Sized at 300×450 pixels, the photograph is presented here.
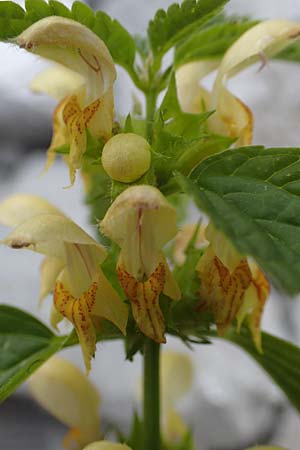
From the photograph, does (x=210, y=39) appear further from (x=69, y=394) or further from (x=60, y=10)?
(x=69, y=394)

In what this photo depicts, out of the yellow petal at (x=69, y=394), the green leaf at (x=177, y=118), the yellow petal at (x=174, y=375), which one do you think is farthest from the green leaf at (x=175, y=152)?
the yellow petal at (x=174, y=375)

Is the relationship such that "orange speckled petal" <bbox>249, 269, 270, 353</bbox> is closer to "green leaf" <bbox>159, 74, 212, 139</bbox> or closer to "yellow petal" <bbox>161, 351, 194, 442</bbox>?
"green leaf" <bbox>159, 74, 212, 139</bbox>

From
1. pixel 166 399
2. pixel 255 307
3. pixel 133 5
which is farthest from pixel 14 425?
pixel 255 307

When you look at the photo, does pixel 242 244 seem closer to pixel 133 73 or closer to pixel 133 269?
pixel 133 269

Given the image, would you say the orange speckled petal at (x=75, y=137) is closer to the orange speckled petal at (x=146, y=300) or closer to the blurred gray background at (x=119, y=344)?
the orange speckled petal at (x=146, y=300)

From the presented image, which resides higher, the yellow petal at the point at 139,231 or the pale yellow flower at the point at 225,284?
the yellow petal at the point at 139,231

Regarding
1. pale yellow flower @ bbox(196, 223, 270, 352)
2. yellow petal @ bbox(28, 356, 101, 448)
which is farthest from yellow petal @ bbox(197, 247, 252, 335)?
yellow petal @ bbox(28, 356, 101, 448)

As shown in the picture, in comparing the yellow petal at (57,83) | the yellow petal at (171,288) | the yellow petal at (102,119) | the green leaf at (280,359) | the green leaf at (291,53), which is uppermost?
the green leaf at (291,53)
